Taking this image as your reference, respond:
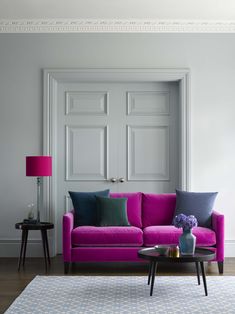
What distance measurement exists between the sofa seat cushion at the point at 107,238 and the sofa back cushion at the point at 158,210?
0.68 meters

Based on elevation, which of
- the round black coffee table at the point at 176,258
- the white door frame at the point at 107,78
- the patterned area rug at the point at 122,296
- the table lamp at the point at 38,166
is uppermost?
the white door frame at the point at 107,78

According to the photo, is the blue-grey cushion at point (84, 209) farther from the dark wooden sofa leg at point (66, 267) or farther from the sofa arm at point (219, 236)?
the sofa arm at point (219, 236)

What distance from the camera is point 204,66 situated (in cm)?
742

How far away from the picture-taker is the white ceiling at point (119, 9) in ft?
21.6

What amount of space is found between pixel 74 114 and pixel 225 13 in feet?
7.52

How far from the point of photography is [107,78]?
7.42m

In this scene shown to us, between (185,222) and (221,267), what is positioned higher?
(185,222)

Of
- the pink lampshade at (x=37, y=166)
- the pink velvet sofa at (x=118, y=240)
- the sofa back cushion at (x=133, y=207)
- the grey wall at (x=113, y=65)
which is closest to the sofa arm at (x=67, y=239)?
the pink velvet sofa at (x=118, y=240)

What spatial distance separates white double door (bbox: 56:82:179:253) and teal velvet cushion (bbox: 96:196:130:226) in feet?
2.70

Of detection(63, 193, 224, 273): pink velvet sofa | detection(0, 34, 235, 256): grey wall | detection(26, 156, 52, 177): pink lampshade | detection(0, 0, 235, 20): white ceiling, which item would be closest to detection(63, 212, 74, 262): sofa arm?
detection(63, 193, 224, 273): pink velvet sofa

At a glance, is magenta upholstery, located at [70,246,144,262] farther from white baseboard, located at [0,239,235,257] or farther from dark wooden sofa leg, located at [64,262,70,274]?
white baseboard, located at [0,239,235,257]

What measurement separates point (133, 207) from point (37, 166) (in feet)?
4.11

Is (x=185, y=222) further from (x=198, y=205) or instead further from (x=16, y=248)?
(x=16, y=248)

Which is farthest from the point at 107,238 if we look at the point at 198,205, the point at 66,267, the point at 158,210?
the point at 198,205
